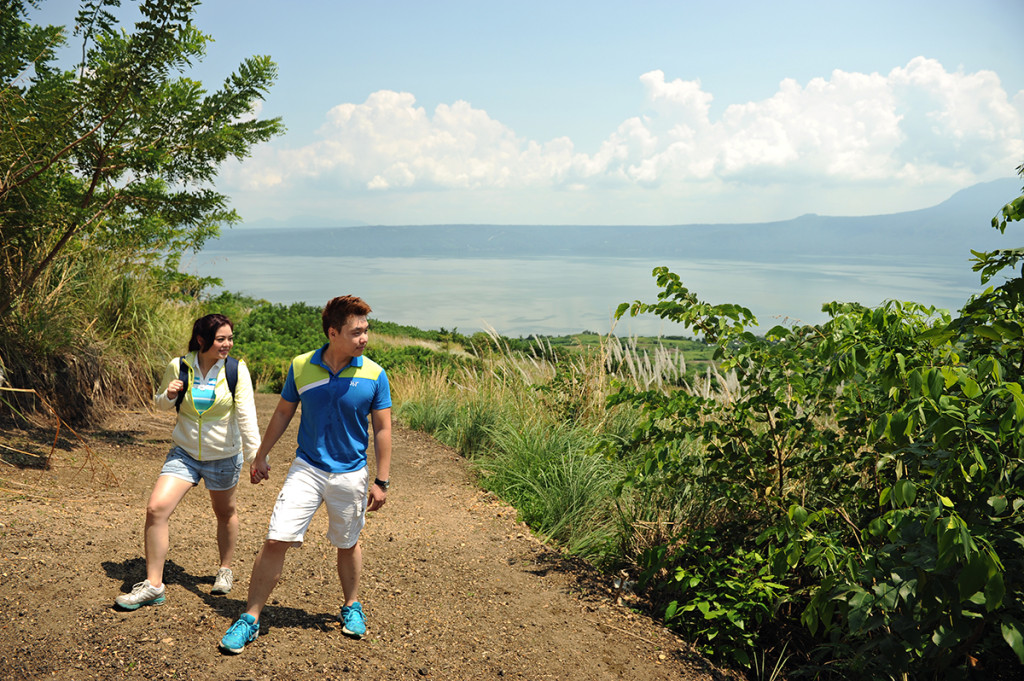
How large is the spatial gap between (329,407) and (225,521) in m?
1.17

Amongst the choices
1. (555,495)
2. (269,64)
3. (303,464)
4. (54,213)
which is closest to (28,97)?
(54,213)

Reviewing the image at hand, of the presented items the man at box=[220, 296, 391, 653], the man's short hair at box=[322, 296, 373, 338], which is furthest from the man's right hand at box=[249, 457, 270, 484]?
the man's short hair at box=[322, 296, 373, 338]

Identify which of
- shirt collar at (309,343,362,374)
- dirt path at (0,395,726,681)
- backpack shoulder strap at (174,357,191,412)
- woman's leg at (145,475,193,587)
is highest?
shirt collar at (309,343,362,374)

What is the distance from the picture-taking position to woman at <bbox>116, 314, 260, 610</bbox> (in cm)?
370

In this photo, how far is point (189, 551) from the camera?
14.2 ft

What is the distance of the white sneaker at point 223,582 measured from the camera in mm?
3746

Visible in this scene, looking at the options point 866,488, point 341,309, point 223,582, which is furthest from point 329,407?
point 866,488

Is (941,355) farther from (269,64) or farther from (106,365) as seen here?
(106,365)

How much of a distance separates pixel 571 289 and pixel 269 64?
86.2 metres

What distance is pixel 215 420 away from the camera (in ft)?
12.3

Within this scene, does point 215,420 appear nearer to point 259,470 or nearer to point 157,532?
point 259,470

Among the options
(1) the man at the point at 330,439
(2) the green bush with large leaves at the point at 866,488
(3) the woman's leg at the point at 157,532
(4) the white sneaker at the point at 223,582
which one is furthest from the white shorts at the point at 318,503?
(2) the green bush with large leaves at the point at 866,488

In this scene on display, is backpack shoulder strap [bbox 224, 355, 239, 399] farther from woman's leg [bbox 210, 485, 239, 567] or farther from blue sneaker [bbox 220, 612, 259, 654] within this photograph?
blue sneaker [bbox 220, 612, 259, 654]

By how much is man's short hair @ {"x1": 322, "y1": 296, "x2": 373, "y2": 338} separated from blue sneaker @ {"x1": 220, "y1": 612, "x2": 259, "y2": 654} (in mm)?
1444
